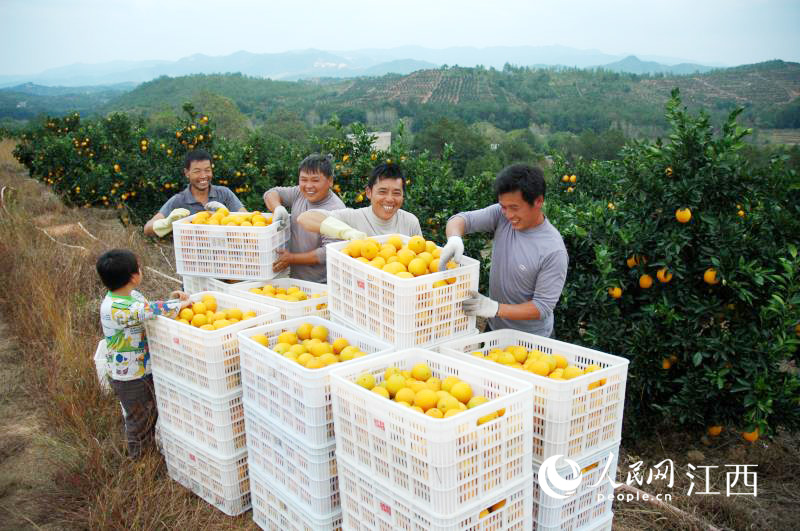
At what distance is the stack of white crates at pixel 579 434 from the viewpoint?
2402mm

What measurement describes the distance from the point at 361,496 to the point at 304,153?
9.08 meters

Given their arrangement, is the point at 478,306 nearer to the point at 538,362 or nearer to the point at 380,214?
the point at 538,362

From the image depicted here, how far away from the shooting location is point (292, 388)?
2.63 meters

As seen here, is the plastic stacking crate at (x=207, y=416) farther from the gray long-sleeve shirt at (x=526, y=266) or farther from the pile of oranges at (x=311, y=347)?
the gray long-sleeve shirt at (x=526, y=266)

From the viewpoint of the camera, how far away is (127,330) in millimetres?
3553

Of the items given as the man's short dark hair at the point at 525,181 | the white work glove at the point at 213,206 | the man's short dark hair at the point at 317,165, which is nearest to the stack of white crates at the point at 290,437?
the man's short dark hair at the point at 525,181

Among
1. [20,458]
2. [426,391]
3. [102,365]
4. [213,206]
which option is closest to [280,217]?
[213,206]

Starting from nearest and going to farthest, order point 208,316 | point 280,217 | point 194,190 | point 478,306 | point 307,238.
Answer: point 478,306 → point 208,316 → point 280,217 → point 307,238 → point 194,190

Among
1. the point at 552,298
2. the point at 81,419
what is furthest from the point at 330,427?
the point at 81,419

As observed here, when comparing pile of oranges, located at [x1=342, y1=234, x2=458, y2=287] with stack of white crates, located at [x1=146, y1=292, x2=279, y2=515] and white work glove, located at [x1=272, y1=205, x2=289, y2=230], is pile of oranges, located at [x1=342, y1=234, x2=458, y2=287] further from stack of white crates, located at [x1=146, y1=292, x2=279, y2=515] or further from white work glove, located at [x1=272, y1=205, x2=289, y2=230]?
white work glove, located at [x1=272, y1=205, x2=289, y2=230]

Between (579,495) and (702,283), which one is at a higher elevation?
(702,283)

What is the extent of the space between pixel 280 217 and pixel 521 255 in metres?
1.89

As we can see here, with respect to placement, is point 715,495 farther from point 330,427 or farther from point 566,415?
point 330,427

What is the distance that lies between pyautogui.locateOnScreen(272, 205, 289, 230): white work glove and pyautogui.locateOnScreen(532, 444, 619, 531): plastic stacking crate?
8.55 ft
